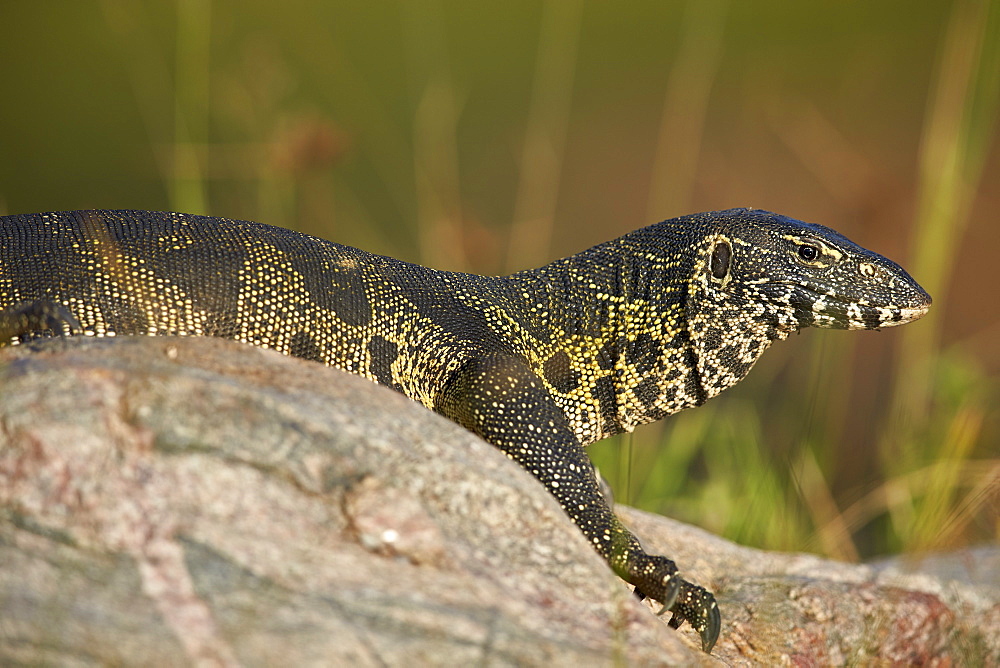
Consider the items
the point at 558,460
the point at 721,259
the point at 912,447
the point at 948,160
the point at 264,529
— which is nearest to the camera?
the point at 264,529

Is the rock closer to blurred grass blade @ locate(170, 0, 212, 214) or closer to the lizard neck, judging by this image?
the lizard neck

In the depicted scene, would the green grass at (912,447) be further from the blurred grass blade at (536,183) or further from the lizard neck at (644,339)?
the blurred grass blade at (536,183)

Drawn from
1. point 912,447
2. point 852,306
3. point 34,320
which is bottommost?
point 912,447

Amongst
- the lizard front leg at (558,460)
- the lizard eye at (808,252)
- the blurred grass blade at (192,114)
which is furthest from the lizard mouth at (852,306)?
the blurred grass blade at (192,114)

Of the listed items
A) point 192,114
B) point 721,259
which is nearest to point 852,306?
point 721,259

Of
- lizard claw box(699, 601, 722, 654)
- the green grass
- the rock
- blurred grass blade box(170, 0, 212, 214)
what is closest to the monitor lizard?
lizard claw box(699, 601, 722, 654)

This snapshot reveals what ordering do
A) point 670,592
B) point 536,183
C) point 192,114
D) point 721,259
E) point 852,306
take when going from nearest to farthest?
point 670,592 < point 852,306 < point 721,259 < point 192,114 < point 536,183

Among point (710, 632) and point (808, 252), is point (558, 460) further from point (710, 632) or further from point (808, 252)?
point (808, 252)
